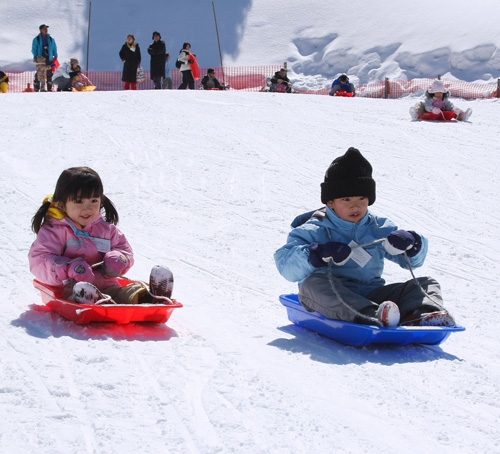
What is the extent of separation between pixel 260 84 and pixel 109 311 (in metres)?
18.6

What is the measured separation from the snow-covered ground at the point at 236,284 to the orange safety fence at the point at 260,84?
12.3 ft

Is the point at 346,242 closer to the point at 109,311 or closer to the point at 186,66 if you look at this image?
the point at 109,311

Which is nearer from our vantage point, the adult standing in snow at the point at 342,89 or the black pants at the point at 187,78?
the adult standing in snow at the point at 342,89

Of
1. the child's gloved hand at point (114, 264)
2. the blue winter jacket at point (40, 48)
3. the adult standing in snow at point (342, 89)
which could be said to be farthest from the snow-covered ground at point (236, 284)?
the blue winter jacket at point (40, 48)

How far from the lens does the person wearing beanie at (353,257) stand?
3816mm

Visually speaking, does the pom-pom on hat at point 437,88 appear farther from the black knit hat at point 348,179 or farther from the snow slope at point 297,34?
the snow slope at point 297,34

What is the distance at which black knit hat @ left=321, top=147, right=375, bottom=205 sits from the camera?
4.02 m

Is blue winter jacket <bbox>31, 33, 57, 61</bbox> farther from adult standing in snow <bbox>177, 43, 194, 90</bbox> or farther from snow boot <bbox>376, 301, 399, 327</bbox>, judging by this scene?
snow boot <bbox>376, 301, 399, 327</bbox>

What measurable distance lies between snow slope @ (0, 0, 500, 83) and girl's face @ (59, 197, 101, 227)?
2096 cm

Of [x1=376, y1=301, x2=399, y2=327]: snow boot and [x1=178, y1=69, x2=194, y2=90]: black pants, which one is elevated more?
[x1=178, y1=69, x2=194, y2=90]: black pants

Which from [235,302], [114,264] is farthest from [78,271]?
[235,302]

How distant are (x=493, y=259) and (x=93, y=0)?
90.9 feet

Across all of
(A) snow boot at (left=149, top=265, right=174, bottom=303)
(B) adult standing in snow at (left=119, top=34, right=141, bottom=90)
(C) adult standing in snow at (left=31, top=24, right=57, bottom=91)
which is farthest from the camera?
(B) adult standing in snow at (left=119, top=34, right=141, bottom=90)

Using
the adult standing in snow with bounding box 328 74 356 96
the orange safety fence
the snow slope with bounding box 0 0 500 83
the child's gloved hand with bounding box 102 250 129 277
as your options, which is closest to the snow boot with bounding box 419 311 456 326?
the child's gloved hand with bounding box 102 250 129 277
